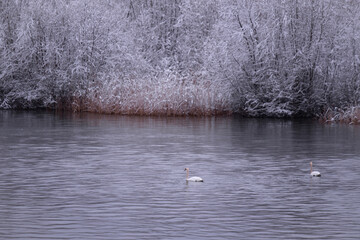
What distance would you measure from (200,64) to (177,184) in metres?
22.1

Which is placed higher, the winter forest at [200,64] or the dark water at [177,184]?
the winter forest at [200,64]

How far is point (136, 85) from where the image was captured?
3528cm

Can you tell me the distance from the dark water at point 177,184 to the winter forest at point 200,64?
5544mm

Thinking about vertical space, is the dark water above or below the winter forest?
below

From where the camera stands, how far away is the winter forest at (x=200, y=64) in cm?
3291

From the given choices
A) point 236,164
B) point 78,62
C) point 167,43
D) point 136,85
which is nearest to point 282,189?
point 236,164

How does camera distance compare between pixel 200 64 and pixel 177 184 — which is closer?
pixel 177 184

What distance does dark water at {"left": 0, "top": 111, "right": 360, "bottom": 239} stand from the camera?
1074 cm

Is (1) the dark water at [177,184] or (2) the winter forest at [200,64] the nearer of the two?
(1) the dark water at [177,184]

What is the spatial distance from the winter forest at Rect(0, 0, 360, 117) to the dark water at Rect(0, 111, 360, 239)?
5.54 metres

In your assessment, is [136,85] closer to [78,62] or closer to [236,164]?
[78,62]

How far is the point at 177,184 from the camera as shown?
15.0 meters

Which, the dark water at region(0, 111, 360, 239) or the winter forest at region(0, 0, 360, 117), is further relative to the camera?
the winter forest at region(0, 0, 360, 117)

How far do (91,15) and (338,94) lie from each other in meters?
14.0
